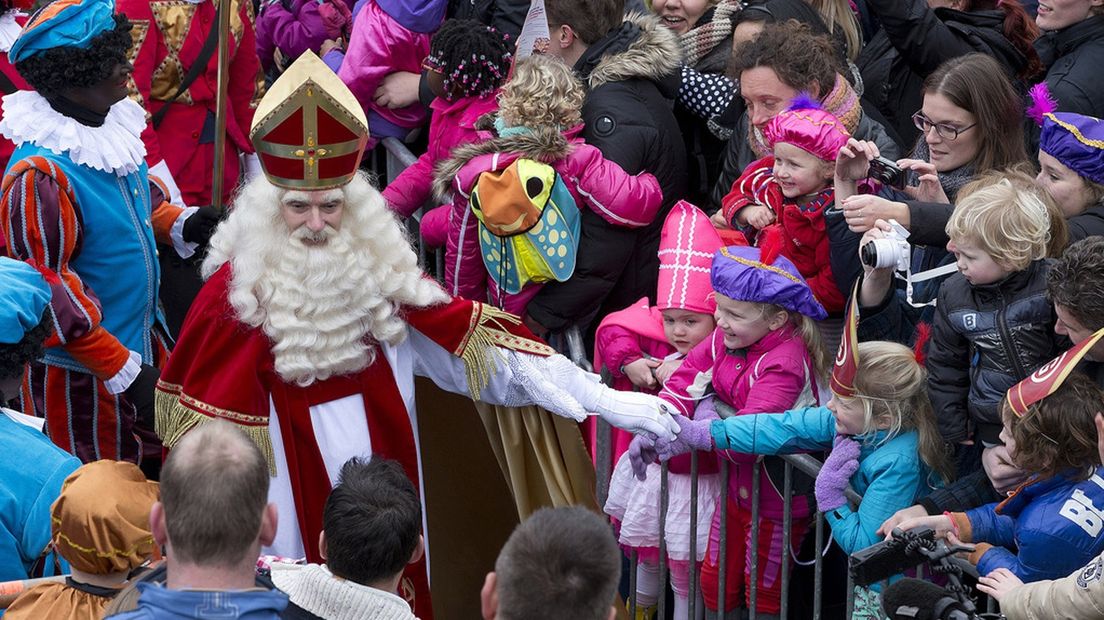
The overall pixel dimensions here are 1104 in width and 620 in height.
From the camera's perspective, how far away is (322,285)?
4719 millimetres

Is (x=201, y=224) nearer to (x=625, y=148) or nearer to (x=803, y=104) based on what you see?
(x=625, y=148)

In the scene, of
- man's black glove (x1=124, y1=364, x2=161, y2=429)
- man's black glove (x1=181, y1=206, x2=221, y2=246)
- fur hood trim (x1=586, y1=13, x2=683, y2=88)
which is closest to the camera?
man's black glove (x1=124, y1=364, x2=161, y2=429)

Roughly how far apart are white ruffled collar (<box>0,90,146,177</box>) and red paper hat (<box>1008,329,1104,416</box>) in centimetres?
342

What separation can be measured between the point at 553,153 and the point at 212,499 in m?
3.02

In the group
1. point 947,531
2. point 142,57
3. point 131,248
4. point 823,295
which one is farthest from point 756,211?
point 142,57

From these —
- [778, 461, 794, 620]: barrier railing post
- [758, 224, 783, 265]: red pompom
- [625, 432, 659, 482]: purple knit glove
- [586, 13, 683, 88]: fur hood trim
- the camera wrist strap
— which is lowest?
[778, 461, 794, 620]: barrier railing post

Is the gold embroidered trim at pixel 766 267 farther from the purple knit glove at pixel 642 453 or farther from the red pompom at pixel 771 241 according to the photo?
the purple knit glove at pixel 642 453

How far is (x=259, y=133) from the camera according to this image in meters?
4.63

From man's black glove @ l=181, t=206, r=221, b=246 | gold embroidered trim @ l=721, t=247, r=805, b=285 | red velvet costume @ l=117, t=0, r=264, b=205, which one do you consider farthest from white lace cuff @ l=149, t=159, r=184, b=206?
gold embroidered trim @ l=721, t=247, r=805, b=285

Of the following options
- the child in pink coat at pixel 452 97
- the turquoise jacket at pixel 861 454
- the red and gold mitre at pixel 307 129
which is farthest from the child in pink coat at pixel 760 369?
the child in pink coat at pixel 452 97

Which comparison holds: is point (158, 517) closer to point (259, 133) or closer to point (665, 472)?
point (259, 133)

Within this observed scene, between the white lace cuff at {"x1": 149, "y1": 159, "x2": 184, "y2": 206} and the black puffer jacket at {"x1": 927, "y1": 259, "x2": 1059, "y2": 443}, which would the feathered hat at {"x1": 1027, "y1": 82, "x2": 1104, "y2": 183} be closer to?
the black puffer jacket at {"x1": 927, "y1": 259, "x2": 1059, "y2": 443}

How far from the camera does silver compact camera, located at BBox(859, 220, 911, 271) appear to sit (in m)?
4.72

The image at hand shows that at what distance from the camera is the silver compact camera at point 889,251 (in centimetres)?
472
